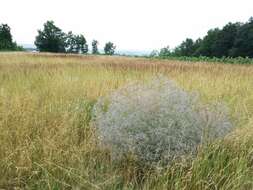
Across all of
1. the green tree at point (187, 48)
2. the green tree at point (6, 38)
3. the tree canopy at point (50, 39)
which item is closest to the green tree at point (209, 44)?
the green tree at point (187, 48)

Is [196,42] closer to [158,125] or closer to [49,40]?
[49,40]

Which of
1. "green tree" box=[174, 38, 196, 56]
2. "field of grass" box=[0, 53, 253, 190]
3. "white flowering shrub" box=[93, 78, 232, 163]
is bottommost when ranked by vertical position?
"green tree" box=[174, 38, 196, 56]

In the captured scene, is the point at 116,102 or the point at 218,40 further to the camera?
the point at 218,40

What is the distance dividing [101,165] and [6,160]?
0.75 meters

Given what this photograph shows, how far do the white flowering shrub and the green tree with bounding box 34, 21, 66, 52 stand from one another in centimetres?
5768

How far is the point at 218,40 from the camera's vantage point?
174 ft

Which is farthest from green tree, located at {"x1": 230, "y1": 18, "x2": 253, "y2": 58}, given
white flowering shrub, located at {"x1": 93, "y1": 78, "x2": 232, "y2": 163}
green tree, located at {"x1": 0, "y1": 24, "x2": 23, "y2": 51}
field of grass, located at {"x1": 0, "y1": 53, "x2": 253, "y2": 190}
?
white flowering shrub, located at {"x1": 93, "y1": 78, "x2": 232, "y2": 163}

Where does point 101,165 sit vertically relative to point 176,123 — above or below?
below

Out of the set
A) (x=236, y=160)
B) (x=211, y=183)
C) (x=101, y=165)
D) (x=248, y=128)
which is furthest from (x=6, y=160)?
(x=248, y=128)

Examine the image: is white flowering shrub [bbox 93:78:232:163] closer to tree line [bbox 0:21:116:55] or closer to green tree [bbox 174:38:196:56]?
tree line [bbox 0:21:116:55]

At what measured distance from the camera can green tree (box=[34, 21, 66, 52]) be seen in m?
59.5

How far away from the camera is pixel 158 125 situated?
2936 mm

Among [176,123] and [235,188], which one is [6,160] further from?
[235,188]

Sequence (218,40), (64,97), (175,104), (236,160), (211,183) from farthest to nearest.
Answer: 1. (218,40)
2. (64,97)
3. (175,104)
4. (236,160)
5. (211,183)
